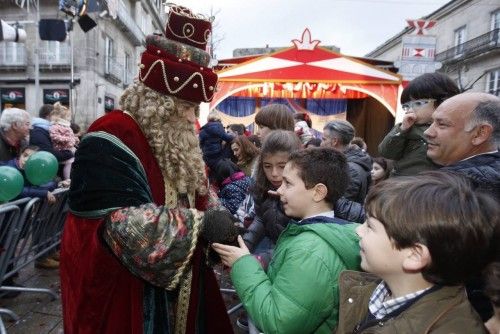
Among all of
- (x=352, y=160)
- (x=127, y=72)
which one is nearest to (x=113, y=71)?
(x=127, y=72)

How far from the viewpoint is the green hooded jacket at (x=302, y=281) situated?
1288mm

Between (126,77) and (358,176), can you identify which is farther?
(126,77)

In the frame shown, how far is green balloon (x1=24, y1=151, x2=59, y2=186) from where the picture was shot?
3.43m

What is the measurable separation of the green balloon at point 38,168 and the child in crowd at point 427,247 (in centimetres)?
323

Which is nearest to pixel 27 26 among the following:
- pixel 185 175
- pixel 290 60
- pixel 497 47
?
pixel 290 60

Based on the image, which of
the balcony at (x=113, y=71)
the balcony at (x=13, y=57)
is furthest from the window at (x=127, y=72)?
the balcony at (x=13, y=57)

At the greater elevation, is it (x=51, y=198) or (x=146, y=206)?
(x=146, y=206)

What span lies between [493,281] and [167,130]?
138 centimetres

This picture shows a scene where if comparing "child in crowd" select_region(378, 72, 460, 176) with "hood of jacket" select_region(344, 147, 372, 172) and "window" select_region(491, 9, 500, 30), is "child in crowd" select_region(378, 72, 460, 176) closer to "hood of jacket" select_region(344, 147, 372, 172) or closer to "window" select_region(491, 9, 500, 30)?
"hood of jacket" select_region(344, 147, 372, 172)

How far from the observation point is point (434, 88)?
8.22ft

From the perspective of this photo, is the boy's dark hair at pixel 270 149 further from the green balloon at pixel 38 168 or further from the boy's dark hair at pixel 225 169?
the green balloon at pixel 38 168

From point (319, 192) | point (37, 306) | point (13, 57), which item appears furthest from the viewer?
point (13, 57)

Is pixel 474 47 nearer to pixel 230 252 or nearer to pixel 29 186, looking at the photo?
pixel 29 186

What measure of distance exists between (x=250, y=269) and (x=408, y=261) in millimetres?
603
